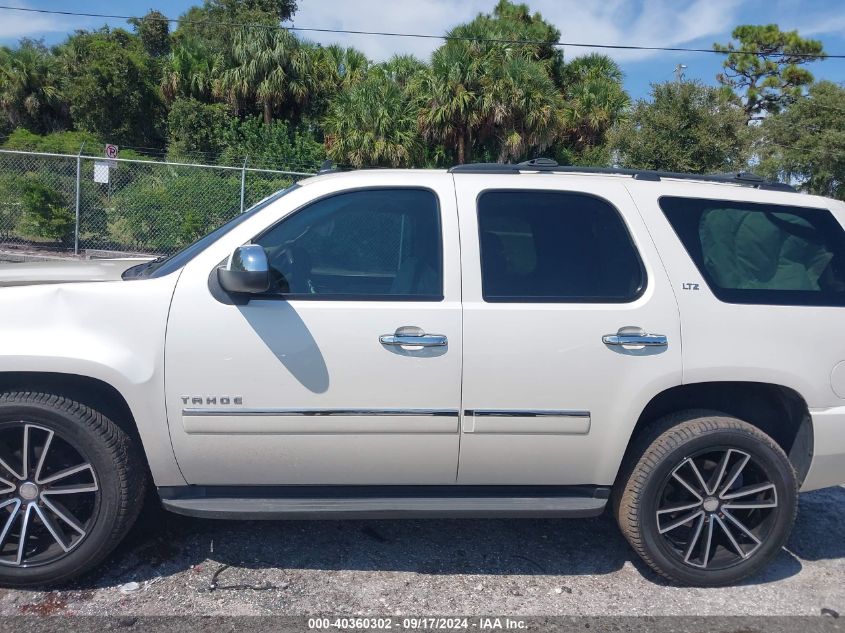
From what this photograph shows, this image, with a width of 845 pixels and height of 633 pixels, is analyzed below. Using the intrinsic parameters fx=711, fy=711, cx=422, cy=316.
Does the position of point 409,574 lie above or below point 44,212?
below

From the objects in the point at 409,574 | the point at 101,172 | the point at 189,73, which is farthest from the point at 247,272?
the point at 189,73

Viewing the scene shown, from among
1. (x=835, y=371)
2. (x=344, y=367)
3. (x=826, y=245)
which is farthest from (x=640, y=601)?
(x=826, y=245)

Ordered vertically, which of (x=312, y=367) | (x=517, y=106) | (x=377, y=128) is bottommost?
(x=312, y=367)

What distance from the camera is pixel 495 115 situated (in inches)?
735

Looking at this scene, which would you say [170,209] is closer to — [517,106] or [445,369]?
[517,106]

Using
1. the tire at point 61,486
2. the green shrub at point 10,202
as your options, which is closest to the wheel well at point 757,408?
the tire at point 61,486

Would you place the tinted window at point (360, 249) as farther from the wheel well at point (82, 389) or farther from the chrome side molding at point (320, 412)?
the wheel well at point (82, 389)

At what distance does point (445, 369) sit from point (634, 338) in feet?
2.93

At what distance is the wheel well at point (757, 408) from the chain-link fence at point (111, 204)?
391 inches

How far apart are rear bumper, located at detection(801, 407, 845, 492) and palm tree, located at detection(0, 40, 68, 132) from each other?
97.0ft

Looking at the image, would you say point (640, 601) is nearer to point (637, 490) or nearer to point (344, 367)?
point (637, 490)

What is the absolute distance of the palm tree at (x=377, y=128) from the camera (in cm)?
1842

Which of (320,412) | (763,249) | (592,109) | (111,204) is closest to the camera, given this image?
(320,412)

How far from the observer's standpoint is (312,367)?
314 centimetres
